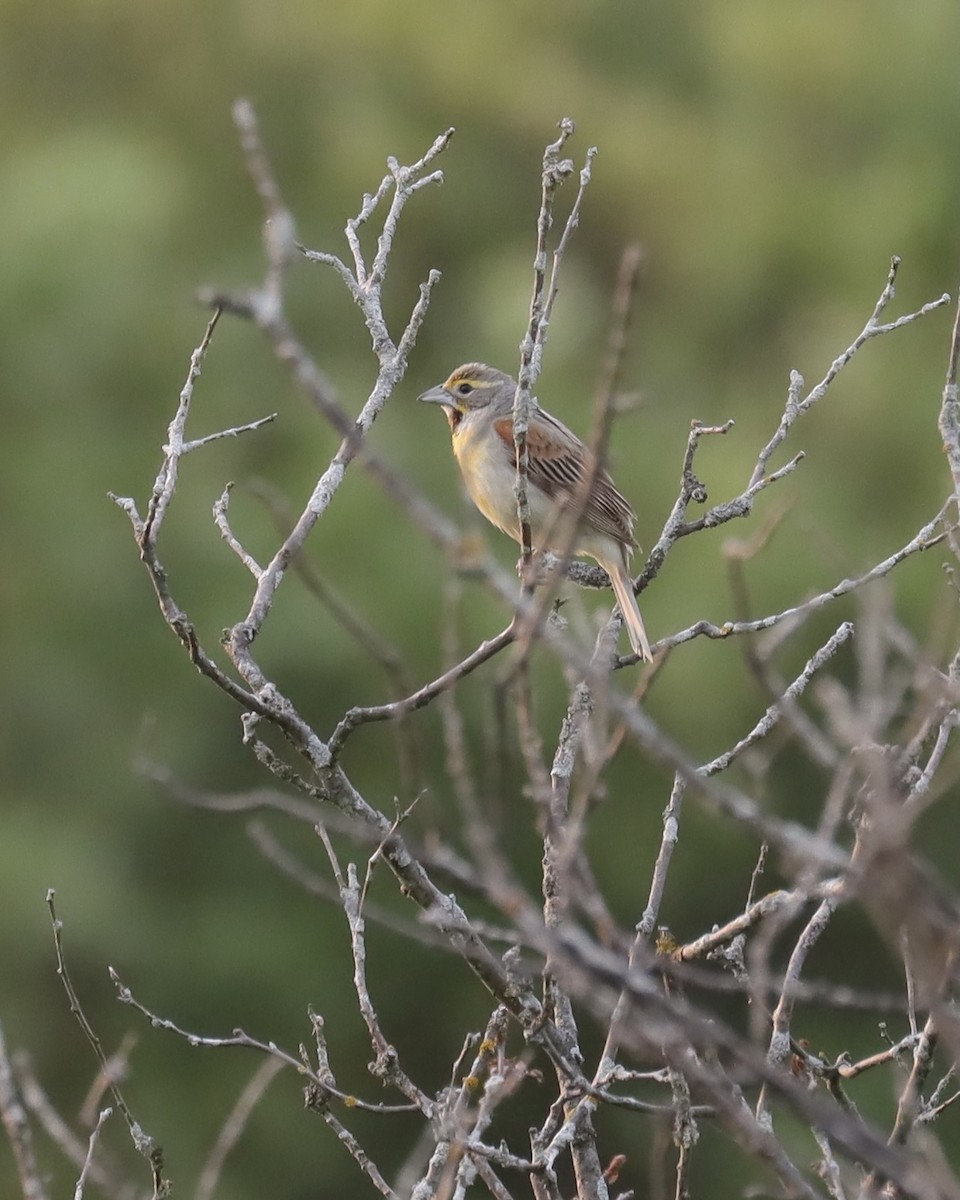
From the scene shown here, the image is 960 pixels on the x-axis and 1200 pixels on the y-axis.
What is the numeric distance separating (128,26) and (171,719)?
8086 mm

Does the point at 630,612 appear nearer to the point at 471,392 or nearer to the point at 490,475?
A: the point at 490,475

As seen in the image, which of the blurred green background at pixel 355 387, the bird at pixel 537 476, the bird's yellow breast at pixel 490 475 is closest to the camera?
the bird at pixel 537 476

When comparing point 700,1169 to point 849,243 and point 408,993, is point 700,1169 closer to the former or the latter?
point 408,993

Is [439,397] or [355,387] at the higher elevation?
[355,387]

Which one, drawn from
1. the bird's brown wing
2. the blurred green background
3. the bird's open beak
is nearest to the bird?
the bird's brown wing

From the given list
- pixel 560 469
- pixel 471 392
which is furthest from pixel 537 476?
pixel 471 392

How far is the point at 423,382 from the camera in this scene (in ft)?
48.2

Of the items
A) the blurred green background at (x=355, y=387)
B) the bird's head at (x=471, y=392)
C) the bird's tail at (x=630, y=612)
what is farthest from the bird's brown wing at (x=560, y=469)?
the blurred green background at (x=355, y=387)

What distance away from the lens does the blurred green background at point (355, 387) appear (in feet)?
40.8

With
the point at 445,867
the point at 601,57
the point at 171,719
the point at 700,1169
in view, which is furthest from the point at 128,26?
the point at 445,867

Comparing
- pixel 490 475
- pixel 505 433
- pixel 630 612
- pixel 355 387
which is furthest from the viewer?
pixel 355 387

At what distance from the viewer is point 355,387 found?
13.3 m

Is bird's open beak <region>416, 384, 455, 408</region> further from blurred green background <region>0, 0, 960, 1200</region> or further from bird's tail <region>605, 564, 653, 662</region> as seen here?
blurred green background <region>0, 0, 960, 1200</region>

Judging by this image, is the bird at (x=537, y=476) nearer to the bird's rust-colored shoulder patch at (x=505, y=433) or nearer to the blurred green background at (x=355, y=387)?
the bird's rust-colored shoulder patch at (x=505, y=433)
